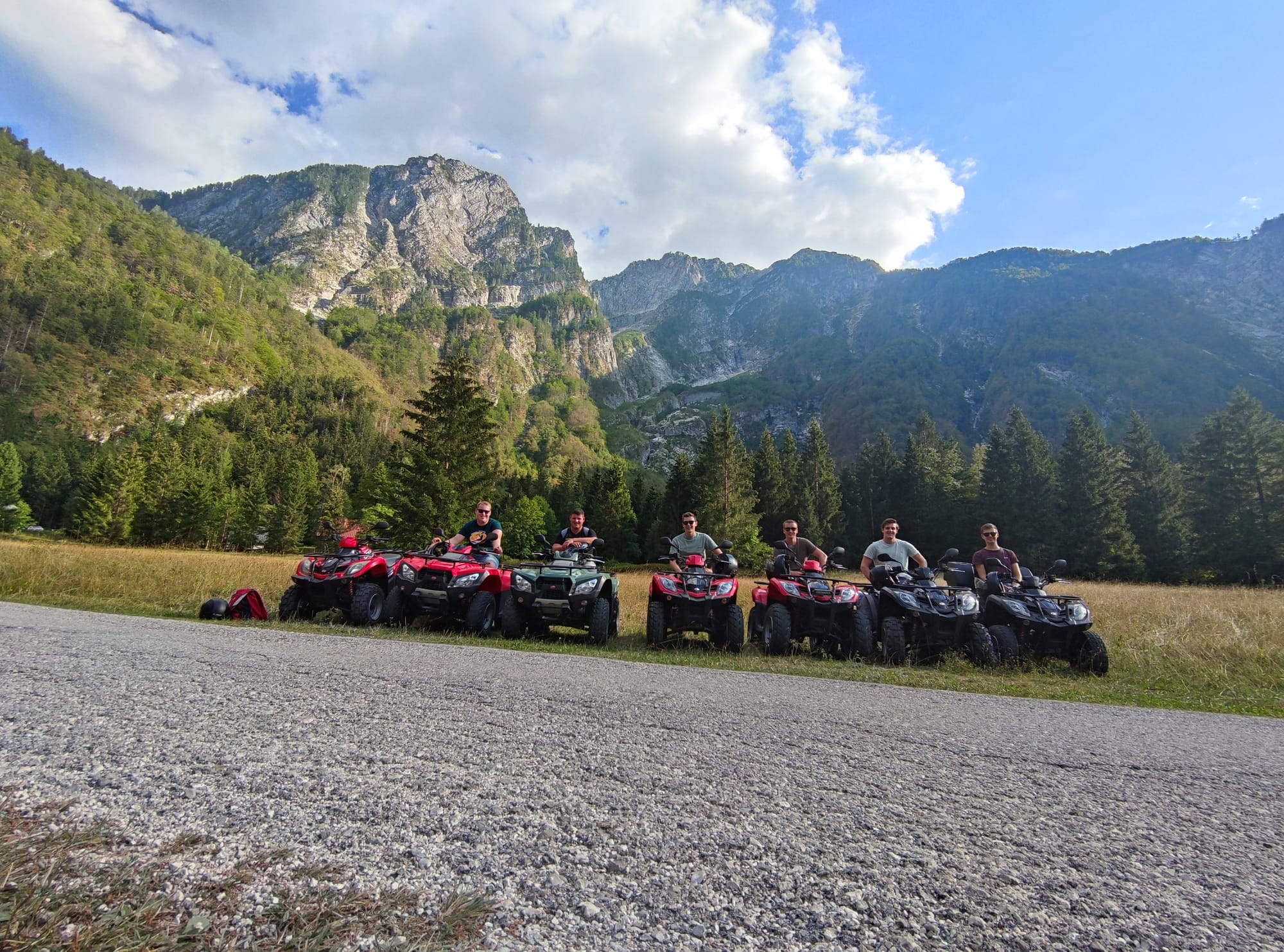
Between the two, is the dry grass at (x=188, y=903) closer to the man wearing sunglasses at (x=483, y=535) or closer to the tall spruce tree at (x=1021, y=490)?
the man wearing sunglasses at (x=483, y=535)

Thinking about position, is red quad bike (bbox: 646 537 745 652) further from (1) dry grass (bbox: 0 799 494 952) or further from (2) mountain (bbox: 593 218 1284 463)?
(2) mountain (bbox: 593 218 1284 463)

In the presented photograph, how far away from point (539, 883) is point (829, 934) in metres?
0.85

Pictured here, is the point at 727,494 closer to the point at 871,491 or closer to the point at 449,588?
the point at 871,491

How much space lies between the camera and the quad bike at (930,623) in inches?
292

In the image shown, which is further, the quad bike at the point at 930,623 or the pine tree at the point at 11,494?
the pine tree at the point at 11,494

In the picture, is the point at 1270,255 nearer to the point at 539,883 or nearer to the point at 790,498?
the point at 790,498

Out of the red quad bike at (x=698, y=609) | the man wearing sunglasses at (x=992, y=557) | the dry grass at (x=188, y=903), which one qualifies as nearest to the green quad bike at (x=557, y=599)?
the red quad bike at (x=698, y=609)

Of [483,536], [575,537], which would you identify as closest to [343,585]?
[483,536]

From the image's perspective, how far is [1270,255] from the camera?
153625 millimetres

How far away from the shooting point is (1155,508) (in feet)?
129

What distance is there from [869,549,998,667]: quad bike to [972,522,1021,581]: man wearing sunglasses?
0.78m

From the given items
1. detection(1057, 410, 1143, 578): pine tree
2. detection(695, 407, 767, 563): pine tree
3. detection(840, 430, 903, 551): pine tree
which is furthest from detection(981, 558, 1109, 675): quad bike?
detection(840, 430, 903, 551): pine tree

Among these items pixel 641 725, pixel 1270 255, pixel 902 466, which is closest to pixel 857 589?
pixel 641 725

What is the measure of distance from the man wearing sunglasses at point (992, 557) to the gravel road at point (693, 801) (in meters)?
3.86
